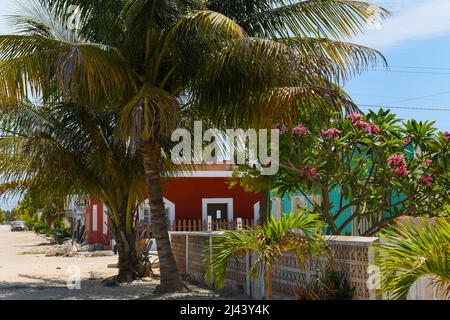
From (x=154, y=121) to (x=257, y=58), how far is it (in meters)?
1.90

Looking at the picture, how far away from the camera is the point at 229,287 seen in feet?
40.0

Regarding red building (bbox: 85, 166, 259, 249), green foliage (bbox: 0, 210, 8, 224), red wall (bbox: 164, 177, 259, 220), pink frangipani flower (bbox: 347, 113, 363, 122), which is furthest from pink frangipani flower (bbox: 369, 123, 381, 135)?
green foliage (bbox: 0, 210, 8, 224)

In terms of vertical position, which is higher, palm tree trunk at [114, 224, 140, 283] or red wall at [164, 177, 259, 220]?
red wall at [164, 177, 259, 220]

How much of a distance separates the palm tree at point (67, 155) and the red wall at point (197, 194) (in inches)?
394

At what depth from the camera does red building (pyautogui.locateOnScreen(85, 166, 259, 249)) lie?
24.8 metres

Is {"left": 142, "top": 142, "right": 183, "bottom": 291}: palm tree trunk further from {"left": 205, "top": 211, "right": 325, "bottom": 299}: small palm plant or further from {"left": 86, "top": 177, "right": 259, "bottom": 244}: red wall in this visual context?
{"left": 86, "top": 177, "right": 259, "bottom": 244}: red wall

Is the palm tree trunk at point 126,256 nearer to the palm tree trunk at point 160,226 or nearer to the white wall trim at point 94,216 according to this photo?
the palm tree trunk at point 160,226

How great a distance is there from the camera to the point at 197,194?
2525cm

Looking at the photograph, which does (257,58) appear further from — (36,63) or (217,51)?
(36,63)

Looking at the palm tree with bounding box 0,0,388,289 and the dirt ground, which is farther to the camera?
the dirt ground

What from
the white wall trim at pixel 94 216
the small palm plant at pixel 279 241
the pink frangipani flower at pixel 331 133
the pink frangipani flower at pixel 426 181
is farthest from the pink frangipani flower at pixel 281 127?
the white wall trim at pixel 94 216

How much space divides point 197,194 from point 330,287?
17241 millimetres

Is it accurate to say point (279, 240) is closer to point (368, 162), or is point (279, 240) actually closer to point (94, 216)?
point (368, 162)
